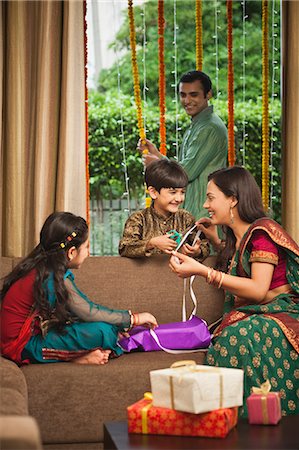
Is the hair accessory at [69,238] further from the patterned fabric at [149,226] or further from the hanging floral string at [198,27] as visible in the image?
the hanging floral string at [198,27]

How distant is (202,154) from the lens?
4.82 metres

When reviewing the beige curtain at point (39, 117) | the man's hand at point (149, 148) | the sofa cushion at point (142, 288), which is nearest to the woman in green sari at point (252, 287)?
the sofa cushion at point (142, 288)

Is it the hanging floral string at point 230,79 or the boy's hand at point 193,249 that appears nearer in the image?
the boy's hand at point 193,249

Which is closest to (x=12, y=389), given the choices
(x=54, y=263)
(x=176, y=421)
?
(x=176, y=421)

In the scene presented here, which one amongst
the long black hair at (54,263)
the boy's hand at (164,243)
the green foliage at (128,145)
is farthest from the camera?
the green foliage at (128,145)

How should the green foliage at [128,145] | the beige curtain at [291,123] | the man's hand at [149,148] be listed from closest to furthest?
the beige curtain at [291,123] < the man's hand at [149,148] < the green foliage at [128,145]

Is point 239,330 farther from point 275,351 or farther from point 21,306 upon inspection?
point 21,306

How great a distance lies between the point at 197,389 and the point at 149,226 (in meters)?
1.66

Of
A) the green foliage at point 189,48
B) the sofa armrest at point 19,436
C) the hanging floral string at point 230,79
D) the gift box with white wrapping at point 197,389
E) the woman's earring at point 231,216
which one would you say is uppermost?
the green foliage at point 189,48

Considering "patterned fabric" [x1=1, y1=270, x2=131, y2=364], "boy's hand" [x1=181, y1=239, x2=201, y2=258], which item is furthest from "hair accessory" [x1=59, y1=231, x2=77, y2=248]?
"boy's hand" [x1=181, y1=239, x2=201, y2=258]

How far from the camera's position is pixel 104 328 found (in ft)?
10.4

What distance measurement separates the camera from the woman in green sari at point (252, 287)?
120 inches

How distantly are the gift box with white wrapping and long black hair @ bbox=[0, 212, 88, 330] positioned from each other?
869 millimetres

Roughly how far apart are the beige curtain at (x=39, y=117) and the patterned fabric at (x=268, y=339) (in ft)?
4.74
